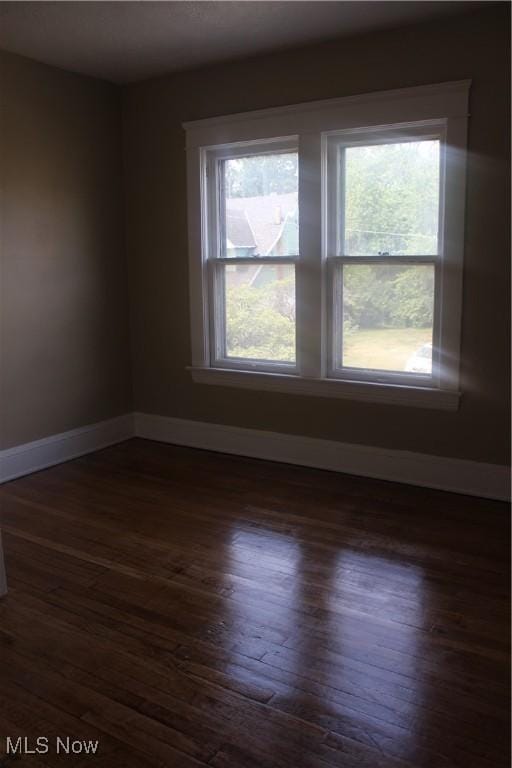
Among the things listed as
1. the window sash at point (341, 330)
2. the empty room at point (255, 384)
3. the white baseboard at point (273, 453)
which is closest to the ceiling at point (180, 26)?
the empty room at point (255, 384)

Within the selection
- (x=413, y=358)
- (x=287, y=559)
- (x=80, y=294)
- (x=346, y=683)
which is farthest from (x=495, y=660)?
(x=80, y=294)

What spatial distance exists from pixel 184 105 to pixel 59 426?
2353 millimetres

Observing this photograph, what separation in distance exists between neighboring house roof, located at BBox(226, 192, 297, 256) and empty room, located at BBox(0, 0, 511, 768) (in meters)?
0.02

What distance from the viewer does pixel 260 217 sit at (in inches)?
176

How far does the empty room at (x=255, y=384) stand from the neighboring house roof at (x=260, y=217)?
19 mm

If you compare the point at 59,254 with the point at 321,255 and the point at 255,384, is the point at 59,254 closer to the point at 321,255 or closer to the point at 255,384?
the point at 255,384

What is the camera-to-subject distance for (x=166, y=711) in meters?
2.12

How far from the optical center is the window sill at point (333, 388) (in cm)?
398

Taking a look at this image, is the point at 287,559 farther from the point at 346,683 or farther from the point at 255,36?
the point at 255,36

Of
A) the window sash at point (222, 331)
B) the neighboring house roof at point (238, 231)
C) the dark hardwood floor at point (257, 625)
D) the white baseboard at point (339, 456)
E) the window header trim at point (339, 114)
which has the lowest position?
the dark hardwood floor at point (257, 625)

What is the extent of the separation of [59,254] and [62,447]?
1.31 m

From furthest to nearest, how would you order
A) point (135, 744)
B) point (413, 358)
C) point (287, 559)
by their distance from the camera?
point (413, 358), point (287, 559), point (135, 744)
